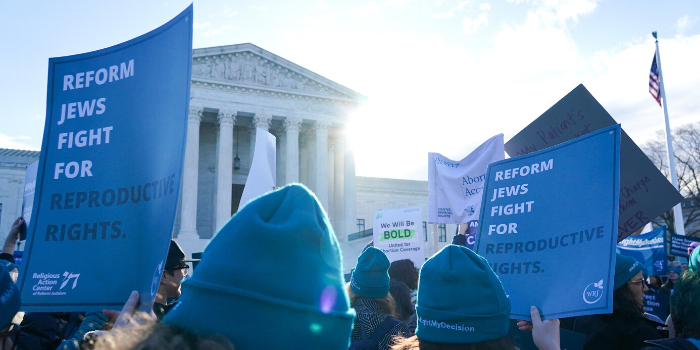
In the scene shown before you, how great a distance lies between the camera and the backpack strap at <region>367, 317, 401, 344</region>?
3586mm

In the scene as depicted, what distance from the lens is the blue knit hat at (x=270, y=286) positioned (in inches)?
47.3

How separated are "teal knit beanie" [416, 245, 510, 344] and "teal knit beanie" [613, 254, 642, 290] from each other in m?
1.88

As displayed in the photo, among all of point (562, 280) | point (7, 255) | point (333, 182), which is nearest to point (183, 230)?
point (333, 182)

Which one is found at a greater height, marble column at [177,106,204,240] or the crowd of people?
marble column at [177,106,204,240]

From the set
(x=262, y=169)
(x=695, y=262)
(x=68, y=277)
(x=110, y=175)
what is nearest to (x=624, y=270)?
(x=695, y=262)

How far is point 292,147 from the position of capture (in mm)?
35875

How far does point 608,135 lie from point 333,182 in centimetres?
3606

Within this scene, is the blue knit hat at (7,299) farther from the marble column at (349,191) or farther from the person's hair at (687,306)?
the marble column at (349,191)

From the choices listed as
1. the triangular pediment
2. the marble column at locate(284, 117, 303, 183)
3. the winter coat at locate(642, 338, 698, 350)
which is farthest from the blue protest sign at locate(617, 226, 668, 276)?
the triangular pediment

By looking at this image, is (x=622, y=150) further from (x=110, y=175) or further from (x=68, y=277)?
(x=68, y=277)

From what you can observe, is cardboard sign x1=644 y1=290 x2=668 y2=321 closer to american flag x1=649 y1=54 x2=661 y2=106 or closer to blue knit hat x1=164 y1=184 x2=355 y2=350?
blue knit hat x1=164 y1=184 x2=355 y2=350

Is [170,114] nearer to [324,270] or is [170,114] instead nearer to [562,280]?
[324,270]

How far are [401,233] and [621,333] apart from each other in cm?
979

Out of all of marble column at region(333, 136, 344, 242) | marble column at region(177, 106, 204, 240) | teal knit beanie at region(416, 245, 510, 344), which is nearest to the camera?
teal knit beanie at region(416, 245, 510, 344)
